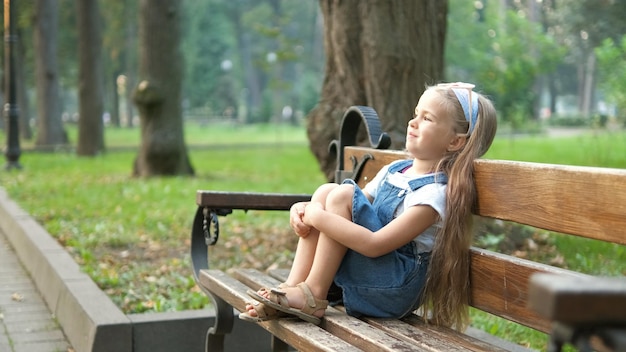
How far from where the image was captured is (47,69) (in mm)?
24562

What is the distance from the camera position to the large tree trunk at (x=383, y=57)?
232 inches

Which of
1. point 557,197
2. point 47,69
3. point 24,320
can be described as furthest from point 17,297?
point 47,69

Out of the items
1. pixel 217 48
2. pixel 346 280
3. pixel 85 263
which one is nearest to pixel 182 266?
pixel 85 263

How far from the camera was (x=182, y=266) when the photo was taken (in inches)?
253

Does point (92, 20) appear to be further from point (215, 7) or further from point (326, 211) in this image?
point (215, 7)

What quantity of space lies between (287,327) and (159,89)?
12.0 m

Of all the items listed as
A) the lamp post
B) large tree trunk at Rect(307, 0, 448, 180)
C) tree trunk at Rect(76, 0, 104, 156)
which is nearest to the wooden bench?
large tree trunk at Rect(307, 0, 448, 180)

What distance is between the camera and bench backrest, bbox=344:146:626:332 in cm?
232

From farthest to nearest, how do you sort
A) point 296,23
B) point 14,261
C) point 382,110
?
1. point 296,23
2. point 14,261
3. point 382,110

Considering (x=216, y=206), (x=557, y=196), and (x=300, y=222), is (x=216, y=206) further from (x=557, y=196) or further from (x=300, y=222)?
(x=557, y=196)

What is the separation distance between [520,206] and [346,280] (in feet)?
2.23

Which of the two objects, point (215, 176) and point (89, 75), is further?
point (89, 75)

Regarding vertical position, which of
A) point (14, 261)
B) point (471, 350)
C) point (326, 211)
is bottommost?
point (14, 261)

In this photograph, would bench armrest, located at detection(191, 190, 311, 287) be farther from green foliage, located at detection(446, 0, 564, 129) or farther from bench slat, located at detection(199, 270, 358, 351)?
green foliage, located at detection(446, 0, 564, 129)
